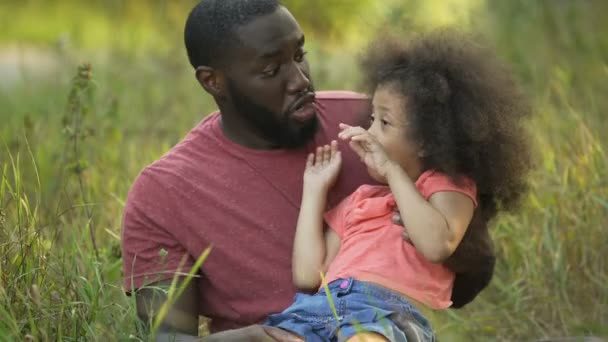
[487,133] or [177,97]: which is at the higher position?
[487,133]

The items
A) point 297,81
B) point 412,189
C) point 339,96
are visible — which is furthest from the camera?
point 339,96

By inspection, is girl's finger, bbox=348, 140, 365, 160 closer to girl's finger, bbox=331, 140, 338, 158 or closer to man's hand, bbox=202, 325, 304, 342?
girl's finger, bbox=331, 140, 338, 158

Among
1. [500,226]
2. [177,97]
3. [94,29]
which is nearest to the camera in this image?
[500,226]

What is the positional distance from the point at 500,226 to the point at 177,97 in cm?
282

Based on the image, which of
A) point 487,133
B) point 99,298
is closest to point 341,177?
point 487,133

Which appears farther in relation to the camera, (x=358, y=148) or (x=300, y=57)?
(x=300, y=57)

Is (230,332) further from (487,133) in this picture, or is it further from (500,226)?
(500,226)

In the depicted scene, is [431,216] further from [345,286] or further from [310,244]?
[310,244]

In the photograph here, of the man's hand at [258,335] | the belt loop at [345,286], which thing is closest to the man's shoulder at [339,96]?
the belt loop at [345,286]

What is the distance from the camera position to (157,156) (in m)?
5.69

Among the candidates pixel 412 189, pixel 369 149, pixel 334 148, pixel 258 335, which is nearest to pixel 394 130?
pixel 369 149

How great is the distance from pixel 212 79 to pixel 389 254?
789mm

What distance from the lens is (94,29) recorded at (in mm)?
11258

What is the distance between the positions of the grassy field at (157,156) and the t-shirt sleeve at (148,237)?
10 centimetres
